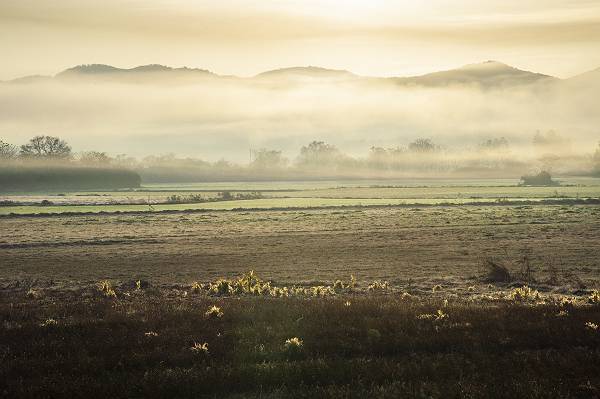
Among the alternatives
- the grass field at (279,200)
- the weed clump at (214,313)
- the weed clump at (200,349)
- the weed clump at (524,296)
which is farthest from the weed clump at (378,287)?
the grass field at (279,200)

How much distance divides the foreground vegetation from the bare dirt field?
9598mm

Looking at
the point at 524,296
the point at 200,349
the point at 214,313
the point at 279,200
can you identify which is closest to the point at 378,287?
the point at 524,296

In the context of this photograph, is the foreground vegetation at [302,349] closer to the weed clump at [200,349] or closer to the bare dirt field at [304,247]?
the weed clump at [200,349]

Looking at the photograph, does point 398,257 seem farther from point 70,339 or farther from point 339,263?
point 70,339

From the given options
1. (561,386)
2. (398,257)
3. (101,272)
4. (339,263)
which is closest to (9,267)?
(101,272)

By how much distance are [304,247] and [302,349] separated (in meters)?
32.9

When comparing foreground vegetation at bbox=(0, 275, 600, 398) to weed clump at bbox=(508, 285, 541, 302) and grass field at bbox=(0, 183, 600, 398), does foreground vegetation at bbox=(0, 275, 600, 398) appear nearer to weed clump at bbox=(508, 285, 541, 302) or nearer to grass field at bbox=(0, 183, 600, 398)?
grass field at bbox=(0, 183, 600, 398)

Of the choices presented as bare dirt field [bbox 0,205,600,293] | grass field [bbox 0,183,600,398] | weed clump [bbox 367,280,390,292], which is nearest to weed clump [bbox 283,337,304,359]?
grass field [bbox 0,183,600,398]

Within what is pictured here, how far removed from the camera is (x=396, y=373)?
42.4 ft

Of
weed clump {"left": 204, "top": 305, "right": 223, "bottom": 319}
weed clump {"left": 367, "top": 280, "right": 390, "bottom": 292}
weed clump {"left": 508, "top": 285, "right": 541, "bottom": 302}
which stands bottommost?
weed clump {"left": 367, "top": 280, "right": 390, "bottom": 292}

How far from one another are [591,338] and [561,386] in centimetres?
432

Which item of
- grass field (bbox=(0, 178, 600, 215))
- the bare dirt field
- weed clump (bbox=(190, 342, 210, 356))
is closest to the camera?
weed clump (bbox=(190, 342, 210, 356))

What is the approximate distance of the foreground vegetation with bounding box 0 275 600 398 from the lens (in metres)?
12.2

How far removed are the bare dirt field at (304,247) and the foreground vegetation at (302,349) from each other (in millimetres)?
9598
